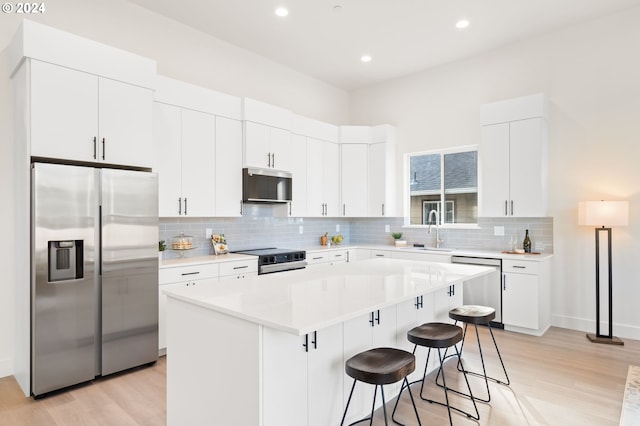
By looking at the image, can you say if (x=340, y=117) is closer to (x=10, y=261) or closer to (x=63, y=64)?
(x=63, y=64)

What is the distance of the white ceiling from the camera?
392cm

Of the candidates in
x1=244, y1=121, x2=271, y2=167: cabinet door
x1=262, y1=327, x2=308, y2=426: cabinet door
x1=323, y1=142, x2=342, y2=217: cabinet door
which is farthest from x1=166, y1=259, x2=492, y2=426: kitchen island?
x1=323, y1=142, x2=342, y2=217: cabinet door

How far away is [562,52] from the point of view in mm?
4484

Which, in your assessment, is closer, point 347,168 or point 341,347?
point 341,347

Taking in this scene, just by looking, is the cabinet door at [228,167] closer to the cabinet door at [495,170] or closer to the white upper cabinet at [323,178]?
the white upper cabinet at [323,178]

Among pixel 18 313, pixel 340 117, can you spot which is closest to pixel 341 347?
pixel 18 313

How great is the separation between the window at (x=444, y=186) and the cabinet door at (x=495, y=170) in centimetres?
45

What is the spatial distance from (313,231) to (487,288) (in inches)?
103

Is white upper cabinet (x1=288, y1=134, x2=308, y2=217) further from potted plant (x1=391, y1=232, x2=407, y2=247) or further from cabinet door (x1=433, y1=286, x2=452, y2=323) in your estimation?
cabinet door (x1=433, y1=286, x2=452, y2=323)

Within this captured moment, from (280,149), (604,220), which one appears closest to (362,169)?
(280,149)

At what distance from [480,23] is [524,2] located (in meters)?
0.50

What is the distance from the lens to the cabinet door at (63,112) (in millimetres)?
2859

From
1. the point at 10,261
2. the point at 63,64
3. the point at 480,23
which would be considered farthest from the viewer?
the point at 480,23

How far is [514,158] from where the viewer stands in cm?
455
